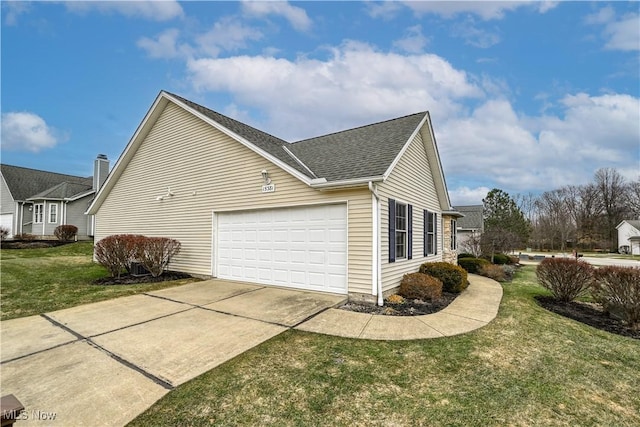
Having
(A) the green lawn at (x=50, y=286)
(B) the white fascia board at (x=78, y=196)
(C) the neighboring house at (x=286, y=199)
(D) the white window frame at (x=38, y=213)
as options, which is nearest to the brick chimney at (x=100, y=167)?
(B) the white fascia board at (x=78, y=196)

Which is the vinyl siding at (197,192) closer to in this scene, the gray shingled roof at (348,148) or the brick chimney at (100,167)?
the gray shingled roof at (348,148)

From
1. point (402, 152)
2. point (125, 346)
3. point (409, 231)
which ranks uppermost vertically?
point (402, 152)

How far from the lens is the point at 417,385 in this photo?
10.5 ft

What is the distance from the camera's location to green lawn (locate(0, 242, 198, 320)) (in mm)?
6555

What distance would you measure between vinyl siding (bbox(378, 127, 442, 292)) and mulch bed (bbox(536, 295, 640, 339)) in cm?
345

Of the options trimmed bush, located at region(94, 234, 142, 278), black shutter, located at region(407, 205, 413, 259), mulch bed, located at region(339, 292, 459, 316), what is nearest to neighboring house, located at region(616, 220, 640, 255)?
black shutter, located at region(407, 205, 413, 259)

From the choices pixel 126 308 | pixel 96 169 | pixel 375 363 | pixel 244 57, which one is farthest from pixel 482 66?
pixel 96 169

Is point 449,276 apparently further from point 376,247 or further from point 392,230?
point 376,247

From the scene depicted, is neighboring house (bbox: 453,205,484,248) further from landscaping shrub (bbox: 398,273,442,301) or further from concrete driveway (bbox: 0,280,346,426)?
concrete driveway (bbox: 0,280,346,426)

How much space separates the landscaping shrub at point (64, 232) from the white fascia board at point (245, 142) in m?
16.7

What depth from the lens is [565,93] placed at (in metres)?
14.9

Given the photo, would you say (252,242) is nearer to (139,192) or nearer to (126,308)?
(126,308)

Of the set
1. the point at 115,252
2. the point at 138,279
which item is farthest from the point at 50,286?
the point at 138,279

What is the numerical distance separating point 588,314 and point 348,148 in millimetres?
7333
